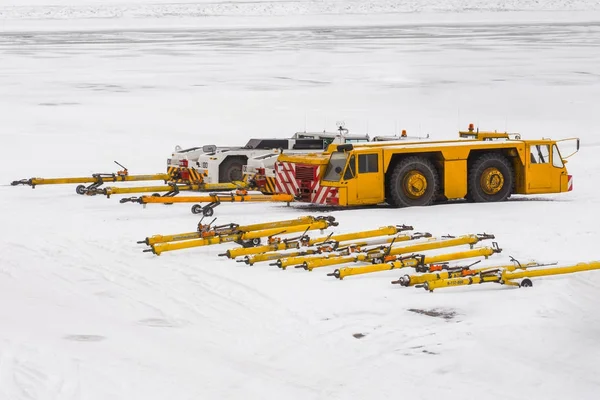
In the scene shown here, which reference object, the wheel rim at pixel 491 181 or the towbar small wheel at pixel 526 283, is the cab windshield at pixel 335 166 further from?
the towbar small wheel at pixel 526 283

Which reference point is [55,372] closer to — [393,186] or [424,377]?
[424,377]

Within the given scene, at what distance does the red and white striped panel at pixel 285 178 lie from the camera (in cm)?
1916

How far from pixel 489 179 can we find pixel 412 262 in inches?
250

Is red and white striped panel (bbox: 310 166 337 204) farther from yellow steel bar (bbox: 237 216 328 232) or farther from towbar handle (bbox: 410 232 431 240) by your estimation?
towbar handle (bbox: 410 232 431 240)

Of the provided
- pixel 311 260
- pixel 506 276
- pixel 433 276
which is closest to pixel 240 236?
pixel 311 260

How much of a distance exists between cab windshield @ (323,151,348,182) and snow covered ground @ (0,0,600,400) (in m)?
0.65

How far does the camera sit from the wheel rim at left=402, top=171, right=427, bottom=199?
62.1 feet

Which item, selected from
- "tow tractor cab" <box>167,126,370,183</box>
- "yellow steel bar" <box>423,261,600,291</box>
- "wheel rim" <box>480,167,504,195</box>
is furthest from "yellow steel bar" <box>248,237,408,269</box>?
"tow tractor cab" <box>167,126,370,183</box>

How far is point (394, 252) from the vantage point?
46.3 feet

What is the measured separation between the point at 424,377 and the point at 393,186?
9.39 metres

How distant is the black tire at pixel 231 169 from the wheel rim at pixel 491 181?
486 cm

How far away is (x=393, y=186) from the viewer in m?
18.8

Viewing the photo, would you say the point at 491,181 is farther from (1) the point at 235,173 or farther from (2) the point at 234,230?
(2) the point at 234,230

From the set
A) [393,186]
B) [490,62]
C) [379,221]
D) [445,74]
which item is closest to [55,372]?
[379,221]
